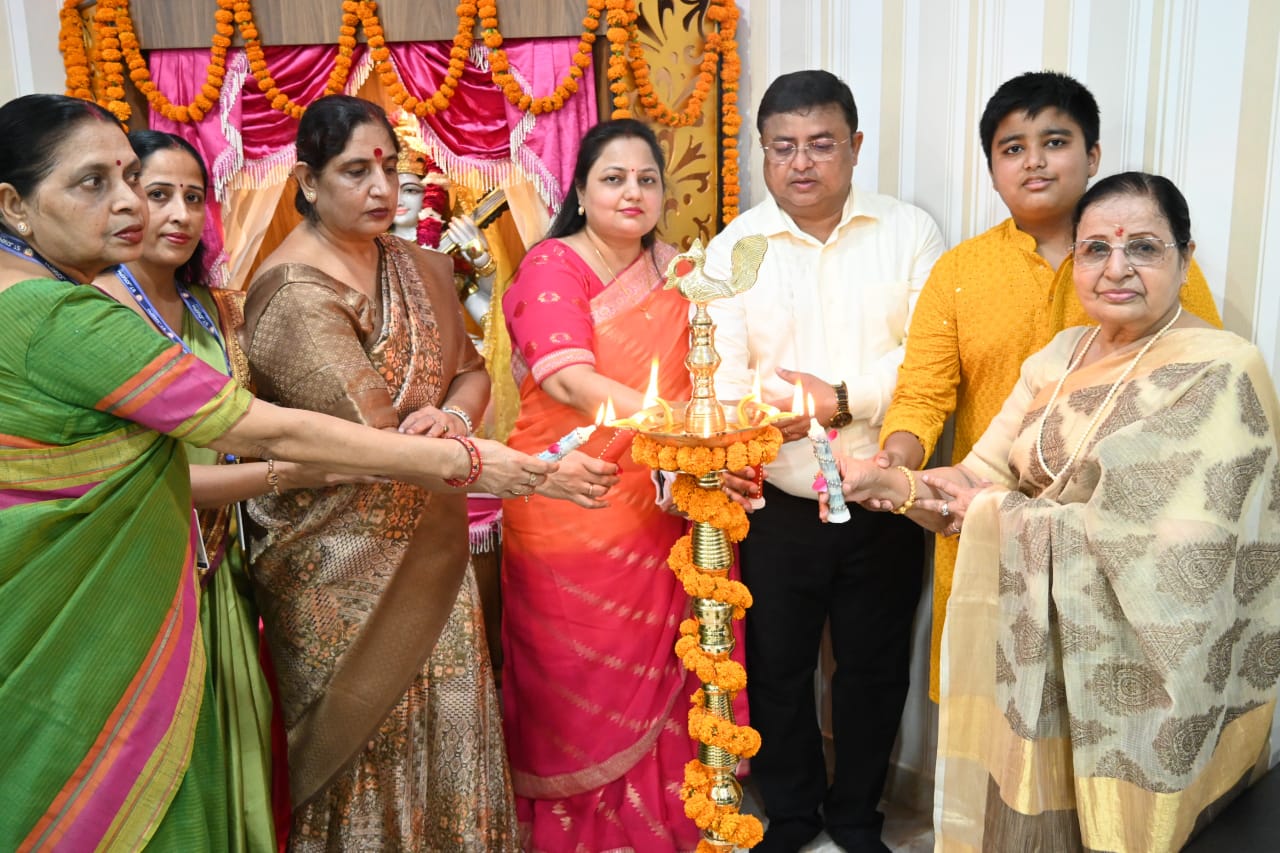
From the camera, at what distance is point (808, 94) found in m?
2.64

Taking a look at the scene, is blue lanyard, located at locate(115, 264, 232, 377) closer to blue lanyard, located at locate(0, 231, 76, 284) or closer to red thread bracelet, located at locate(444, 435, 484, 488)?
blue lanyard, located at locate(0, 231, 76, 284)

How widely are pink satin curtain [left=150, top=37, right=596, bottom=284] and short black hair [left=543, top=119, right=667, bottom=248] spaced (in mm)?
844

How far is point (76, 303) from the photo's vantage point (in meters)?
1.57

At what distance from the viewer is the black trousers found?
2740 mm

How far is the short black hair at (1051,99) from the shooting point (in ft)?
7.67

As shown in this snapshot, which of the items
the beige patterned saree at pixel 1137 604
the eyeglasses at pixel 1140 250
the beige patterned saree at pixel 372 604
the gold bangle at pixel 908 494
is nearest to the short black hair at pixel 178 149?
the beige patterned saree at pixel 372 604

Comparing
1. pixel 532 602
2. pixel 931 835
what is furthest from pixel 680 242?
pixel 931 835

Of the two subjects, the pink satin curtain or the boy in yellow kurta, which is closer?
the boy in yellow kurta

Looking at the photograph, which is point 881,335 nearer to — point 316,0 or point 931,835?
point 931,835

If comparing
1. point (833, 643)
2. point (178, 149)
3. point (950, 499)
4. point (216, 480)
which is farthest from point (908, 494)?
point (178, 149)

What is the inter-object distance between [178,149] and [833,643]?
209cm

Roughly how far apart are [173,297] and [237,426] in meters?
0.78

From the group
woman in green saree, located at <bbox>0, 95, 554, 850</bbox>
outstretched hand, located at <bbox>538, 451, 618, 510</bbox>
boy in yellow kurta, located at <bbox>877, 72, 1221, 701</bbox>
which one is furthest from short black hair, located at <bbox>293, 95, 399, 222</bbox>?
boy in yellow kurta, located at <bbox>877, 72, 1221, 701</bbox>

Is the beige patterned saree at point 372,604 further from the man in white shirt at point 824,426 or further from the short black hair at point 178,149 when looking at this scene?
the man in white shirt at point 824,426
